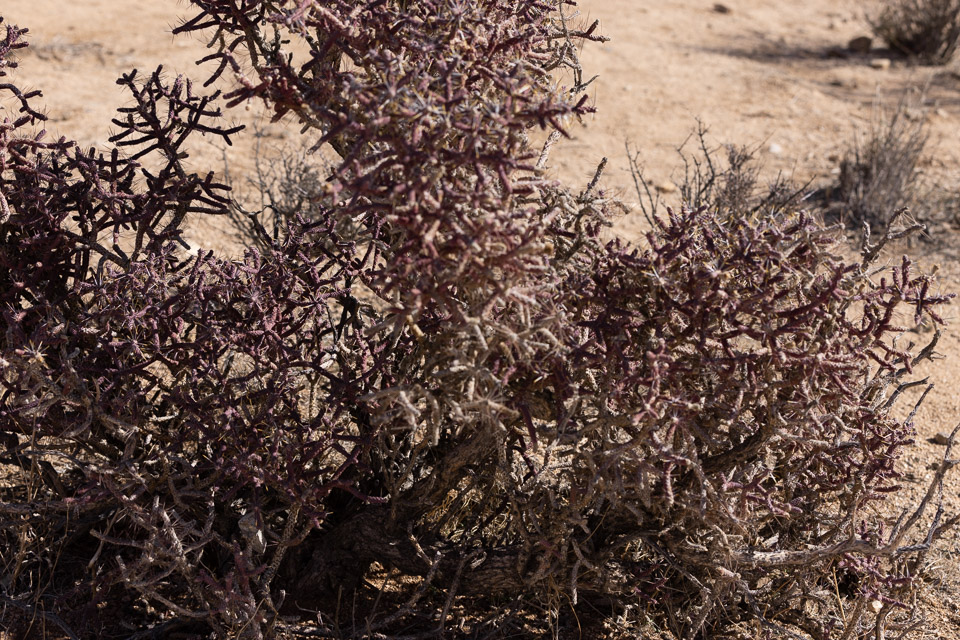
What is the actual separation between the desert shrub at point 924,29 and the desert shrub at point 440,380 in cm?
760

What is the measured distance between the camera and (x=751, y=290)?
2.18 meters

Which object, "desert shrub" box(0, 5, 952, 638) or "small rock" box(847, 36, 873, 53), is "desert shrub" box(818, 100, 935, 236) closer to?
"desert shrub" box(0, 5, 952, 638)

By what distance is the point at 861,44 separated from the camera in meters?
9.48

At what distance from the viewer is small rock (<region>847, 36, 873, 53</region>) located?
9477mm

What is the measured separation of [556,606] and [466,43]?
1564 millimetres

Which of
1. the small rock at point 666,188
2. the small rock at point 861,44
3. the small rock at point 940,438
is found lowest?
the small rock at point 940,438

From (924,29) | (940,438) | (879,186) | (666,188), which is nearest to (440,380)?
(940,438)

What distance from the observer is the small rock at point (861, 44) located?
948cm

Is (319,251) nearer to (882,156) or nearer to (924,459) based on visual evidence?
(924,459)

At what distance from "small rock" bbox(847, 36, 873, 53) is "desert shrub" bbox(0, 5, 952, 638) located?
7755 mm

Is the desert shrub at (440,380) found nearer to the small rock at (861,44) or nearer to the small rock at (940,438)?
the small rock at (940,438)

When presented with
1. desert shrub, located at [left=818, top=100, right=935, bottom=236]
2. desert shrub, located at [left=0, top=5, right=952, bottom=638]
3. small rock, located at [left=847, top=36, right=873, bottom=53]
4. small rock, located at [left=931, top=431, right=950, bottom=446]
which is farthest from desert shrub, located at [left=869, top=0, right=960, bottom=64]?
desert shrub, located at [left=0, top=5, right=952, bottom=638]

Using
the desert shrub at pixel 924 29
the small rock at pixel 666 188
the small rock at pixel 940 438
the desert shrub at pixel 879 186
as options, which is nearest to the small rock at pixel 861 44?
the desert shrub at pixel 924 29

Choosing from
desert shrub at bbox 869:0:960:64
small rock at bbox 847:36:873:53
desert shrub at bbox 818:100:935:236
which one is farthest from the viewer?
small rock at bbox 847:36:873:53
